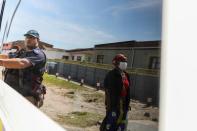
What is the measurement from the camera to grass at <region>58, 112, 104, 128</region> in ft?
4.22

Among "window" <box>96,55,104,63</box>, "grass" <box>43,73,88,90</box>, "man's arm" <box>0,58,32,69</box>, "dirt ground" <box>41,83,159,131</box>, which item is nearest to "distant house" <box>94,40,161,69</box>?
"window" <box>96,55,104,63</box>

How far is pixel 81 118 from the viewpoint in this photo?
1.41 meters

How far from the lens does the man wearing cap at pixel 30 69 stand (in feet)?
7.06

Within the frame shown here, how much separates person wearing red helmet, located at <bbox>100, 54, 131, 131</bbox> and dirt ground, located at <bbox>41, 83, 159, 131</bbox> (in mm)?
36

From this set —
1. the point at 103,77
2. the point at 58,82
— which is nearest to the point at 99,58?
the point at 103,77

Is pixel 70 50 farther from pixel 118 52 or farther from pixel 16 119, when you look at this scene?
pixel 16 119

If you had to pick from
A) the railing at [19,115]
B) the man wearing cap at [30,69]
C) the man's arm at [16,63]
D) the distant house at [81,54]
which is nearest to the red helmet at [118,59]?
the distant house at [81,54]

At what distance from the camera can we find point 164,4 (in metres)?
0.93

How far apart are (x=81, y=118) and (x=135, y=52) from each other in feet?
1.41

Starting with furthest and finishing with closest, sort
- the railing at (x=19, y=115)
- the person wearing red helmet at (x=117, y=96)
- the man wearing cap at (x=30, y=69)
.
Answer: the man wearing cap at (x=30, y=69) < the railing at (x=19, y=115) < the person wearing red helmet at (x=117, y=96)

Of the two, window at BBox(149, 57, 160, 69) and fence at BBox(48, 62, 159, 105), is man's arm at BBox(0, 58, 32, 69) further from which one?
window at BBox(149, 57, 160, 69)

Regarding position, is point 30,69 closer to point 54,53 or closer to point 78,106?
point 54,53

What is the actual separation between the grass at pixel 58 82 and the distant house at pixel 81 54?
11 cm

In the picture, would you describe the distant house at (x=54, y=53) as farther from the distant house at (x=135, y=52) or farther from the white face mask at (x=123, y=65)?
the white face mask at (x=123, y=65)
